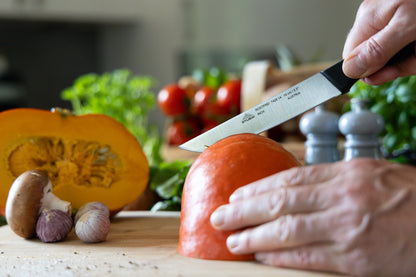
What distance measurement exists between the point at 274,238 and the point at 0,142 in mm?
706

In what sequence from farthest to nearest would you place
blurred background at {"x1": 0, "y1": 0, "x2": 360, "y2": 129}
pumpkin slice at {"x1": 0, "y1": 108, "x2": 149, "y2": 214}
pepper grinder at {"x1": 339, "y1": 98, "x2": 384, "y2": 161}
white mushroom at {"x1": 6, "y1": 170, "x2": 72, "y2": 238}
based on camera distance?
A: blurred background at {"x1": 0, "y1": 0, "x2": 360, "y2": 129}, pepper grinder at {"x1": 339, "y1": 98, "x2": 384, "y2": 161}, pumpkin slice at {"x1": 0, "y1": 108, "x2": 149, "y2": 214}, white mushroom at {"x1": 6, "y1": 170, "x2": 72, "y2": 238}

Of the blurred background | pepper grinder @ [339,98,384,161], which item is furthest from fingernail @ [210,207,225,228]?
the blurred background

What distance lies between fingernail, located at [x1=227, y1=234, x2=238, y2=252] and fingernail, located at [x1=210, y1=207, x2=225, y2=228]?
0.03 meters

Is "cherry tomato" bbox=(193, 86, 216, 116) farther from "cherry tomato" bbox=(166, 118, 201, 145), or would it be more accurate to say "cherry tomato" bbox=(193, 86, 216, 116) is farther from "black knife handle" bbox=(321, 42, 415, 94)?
"black knife handle" bbox=(321, 42, 415, 94)

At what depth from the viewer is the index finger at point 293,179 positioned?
2.27 ft

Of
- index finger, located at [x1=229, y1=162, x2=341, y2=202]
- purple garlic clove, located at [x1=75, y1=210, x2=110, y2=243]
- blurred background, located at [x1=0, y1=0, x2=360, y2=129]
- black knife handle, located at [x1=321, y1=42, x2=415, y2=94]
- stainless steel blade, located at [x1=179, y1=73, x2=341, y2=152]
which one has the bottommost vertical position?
purple garlic clove, located at [x1=75, y1=210, x2=110, y2=243]

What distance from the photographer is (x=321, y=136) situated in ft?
4.44

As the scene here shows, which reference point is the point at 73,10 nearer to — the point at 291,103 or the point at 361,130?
the point at 361,130

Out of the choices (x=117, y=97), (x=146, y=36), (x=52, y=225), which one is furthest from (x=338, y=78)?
(x=146, y=36)

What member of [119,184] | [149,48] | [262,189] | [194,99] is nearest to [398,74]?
[262,189]

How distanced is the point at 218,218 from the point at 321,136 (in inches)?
27.4

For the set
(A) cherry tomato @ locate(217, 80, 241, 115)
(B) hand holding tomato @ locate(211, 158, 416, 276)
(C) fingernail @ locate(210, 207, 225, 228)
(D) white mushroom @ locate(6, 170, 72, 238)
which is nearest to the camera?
(B) hand holding tomato @ locate(211, 158, 416, 276)

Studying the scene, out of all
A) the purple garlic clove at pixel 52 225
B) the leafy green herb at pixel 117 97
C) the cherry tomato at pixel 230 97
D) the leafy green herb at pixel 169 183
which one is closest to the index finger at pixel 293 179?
the purple garlic clove at pixel 52 225

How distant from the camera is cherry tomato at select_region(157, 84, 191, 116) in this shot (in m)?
2.56
